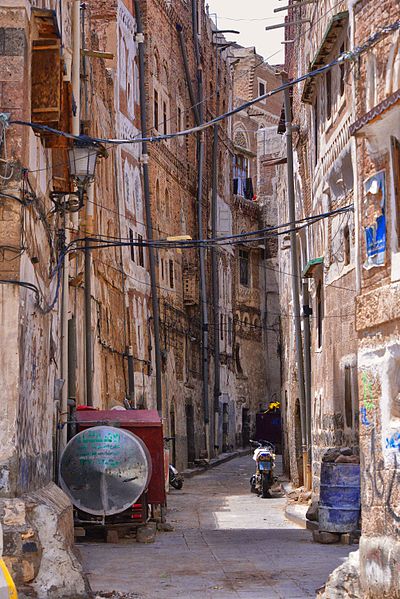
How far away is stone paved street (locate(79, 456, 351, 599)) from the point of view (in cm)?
1042

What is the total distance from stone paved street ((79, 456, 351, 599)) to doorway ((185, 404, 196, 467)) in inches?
563

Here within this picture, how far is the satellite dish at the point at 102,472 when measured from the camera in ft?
46.8

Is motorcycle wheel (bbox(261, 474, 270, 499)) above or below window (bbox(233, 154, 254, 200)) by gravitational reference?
below

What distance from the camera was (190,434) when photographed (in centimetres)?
3475

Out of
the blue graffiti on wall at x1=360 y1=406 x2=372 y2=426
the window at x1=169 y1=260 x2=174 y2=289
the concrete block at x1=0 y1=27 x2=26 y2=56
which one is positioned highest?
the window at x1=169 y1=260 x2=174 y2=289

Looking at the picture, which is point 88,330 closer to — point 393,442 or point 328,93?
point 328,93

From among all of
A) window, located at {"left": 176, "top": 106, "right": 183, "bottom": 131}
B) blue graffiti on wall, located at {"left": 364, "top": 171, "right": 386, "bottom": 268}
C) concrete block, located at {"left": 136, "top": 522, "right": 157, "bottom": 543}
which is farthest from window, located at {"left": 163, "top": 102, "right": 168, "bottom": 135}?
blue graffiti on wall, located at {"left": 364, "top": 171, "right": 386, "bottom": 268}

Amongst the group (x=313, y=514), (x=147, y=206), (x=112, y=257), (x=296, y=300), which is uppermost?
(x=147, y=206)

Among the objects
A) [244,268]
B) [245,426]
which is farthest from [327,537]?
[244,268]

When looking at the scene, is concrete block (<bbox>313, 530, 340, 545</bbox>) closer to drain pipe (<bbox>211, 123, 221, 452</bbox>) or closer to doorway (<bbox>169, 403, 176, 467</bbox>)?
doorway (<bbox>169, 403, 176, 467</bbox>)

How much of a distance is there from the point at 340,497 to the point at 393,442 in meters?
5.91

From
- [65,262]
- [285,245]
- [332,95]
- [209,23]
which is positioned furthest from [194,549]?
[209,23]

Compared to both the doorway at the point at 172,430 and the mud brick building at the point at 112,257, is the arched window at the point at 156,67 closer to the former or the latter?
the mud brick building at the point at 112,257

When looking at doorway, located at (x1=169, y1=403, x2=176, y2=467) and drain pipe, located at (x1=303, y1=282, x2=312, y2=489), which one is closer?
drain pipe, located at (x1=303, y1=282, x2=312, y2=489)
